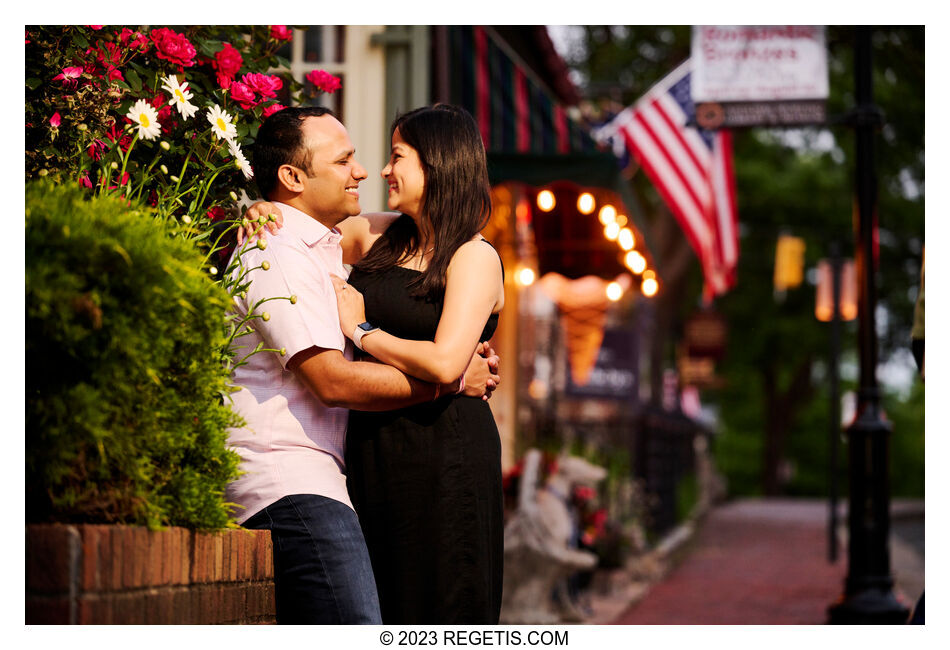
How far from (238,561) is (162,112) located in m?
1.38

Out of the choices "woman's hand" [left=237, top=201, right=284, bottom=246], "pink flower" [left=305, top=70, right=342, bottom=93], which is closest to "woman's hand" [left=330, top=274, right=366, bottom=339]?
"woman's hand" [left=237, top=201, right=284, bottom=246]

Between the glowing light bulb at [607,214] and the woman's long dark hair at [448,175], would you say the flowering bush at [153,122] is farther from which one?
the glowing light bulb at [607,214]

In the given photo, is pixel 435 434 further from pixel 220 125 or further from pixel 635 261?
pixel 635 261

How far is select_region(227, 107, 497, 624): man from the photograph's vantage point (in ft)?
9.80

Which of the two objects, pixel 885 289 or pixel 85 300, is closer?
pixel 85 300

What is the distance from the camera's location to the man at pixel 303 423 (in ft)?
9.80

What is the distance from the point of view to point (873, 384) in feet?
27.1

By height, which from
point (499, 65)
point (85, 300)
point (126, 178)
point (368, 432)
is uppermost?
point (499, 65)

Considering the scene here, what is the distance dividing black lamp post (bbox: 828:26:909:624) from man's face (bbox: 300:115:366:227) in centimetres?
573

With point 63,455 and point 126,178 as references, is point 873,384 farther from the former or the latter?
point 63,455

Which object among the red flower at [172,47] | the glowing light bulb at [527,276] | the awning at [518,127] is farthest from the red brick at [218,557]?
the glowing light bulb at [527,276]
